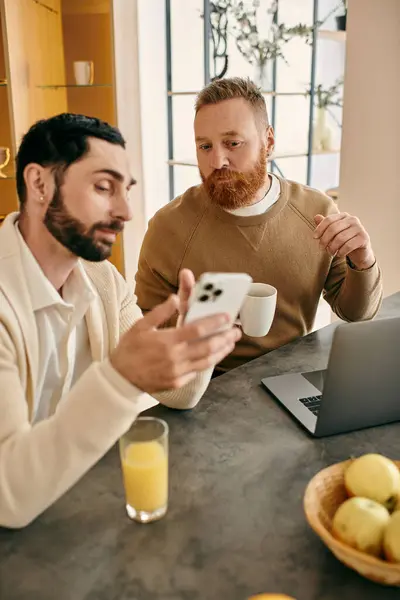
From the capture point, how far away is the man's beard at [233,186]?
5.83 feet

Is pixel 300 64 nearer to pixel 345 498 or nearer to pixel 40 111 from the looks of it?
pixel 40 111

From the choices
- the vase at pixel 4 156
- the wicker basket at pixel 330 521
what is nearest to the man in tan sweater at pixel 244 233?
the wicker basket at pixel 330 521

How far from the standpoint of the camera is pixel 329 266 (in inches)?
71.7

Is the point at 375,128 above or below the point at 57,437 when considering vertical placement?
above

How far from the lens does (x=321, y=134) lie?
12.4 ft

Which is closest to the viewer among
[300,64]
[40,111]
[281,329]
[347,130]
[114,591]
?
[114,591]

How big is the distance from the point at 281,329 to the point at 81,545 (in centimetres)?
106

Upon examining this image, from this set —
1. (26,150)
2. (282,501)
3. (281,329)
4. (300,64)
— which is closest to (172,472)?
(282,501)

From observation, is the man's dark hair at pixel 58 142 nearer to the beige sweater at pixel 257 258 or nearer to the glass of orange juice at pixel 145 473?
the glass of orange juice at pixel 145 473

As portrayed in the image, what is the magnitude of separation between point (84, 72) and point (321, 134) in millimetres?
1566

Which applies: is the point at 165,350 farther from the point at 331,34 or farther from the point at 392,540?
the point at 331,34

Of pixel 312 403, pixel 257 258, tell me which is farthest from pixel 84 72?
pixel 312 403

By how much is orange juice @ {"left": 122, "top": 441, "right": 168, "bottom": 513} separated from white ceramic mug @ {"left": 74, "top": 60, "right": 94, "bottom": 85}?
257 centimetres

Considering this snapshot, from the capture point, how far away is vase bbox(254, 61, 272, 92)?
3.50 metres
